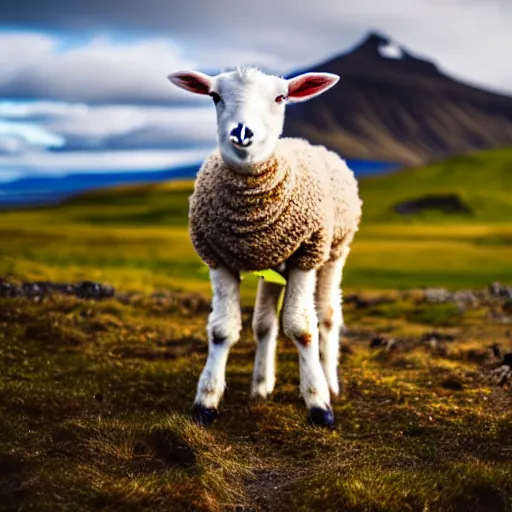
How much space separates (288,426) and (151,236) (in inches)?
1342

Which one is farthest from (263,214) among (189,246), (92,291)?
(189,246)

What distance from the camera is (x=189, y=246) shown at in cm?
3806

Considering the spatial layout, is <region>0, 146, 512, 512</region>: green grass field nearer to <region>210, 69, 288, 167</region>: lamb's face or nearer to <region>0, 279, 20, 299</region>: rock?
<region>0, 279, 20, 299</region>: rock

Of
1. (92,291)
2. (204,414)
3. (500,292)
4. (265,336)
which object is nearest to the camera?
(204,414)

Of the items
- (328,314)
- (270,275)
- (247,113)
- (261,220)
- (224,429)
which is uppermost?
(247,113)

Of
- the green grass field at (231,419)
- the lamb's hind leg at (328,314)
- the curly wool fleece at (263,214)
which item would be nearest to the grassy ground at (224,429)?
the green grass field at (231,419)

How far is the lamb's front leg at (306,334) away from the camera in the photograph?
9.09 m

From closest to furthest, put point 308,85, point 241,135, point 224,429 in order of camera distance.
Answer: point 241,135 < point 308,85 < point 224,429

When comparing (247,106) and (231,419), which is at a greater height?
(247,106)

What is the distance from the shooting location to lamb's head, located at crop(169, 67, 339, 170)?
26.1 ft

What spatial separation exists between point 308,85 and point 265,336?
3165 millimetres

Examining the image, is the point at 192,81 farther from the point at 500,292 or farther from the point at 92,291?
the point at 500,292

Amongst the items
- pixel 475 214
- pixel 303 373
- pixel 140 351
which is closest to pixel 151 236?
pixel 140 351

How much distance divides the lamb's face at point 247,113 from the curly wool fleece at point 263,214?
0.28 m
